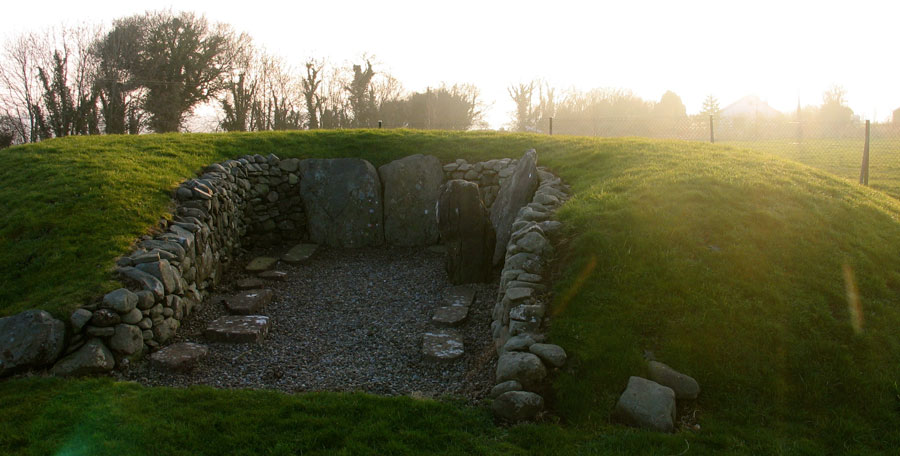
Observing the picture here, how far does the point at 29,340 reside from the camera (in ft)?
21.1

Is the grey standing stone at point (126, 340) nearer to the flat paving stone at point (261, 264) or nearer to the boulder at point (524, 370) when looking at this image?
the flat paving stone at point (261, 264)

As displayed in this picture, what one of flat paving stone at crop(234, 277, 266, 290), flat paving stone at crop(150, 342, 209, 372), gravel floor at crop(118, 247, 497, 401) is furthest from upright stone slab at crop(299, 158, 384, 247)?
flat paving stone at crop(150, 342, 209, 372)

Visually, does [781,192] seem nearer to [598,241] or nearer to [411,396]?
[598,241]

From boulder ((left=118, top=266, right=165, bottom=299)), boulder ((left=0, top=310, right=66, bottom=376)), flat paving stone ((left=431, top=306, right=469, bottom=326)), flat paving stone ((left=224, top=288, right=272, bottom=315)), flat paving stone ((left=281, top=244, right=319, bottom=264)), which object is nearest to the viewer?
boulder ((left=0, top=310, right=66, bottom=376))

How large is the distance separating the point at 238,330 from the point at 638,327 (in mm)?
6049

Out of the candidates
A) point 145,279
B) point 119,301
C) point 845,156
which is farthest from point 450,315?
point 845,156

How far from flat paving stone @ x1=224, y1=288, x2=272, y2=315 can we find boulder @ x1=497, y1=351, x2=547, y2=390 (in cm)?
545

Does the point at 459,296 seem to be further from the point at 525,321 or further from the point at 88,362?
the point at 88,362

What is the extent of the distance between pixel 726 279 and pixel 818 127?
18.0 meters

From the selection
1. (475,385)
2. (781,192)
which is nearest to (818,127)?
(781,192)

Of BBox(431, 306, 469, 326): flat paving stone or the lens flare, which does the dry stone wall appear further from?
the lens flare

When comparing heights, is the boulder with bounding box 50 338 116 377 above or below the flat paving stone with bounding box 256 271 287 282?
above

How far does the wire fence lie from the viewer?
58.7 ft

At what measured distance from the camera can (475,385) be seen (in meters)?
6.54
